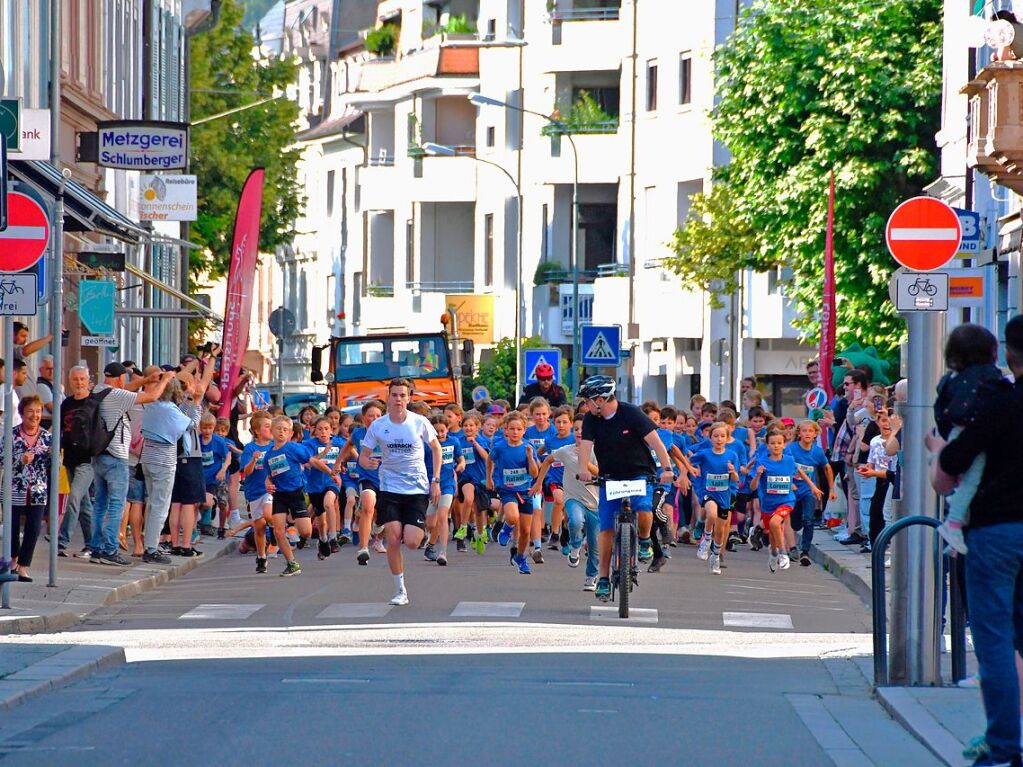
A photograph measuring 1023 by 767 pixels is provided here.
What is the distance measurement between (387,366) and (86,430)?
22.0 meters

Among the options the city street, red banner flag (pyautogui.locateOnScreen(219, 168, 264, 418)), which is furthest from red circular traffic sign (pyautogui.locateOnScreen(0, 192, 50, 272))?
red banner flag (pyautogui.locateOnScreen(219, 168, 264, 418))

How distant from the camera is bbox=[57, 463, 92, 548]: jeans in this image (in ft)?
71.9

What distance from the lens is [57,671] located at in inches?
513

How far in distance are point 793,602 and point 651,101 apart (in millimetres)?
42313

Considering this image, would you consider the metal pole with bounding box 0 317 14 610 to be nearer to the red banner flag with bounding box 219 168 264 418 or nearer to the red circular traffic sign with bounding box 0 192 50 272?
the red circular traffic sign with bounding box 0 192 50 272

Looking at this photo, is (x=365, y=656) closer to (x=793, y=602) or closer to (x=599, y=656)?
(x=599, y=656)

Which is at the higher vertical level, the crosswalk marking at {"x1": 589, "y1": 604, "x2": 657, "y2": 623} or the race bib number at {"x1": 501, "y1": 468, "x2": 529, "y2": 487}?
the race bib number at {"x1": 501, "y1": 468, "x2": 529, "y2": 487}

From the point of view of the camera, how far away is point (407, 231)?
75.0 m

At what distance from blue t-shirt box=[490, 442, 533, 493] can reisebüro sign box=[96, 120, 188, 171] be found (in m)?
8.87

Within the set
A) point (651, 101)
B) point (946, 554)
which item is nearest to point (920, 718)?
point (946, 554)

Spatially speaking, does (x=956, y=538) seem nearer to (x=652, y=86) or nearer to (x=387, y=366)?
(x=387, y=366)

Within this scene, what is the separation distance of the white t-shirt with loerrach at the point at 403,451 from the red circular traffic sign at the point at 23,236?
3.76 m

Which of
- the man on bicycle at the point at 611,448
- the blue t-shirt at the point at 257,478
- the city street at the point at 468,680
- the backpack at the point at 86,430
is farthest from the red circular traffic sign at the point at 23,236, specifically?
the blue t-shirt at the point at 257,478

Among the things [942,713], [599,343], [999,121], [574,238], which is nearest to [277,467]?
[999,121]
